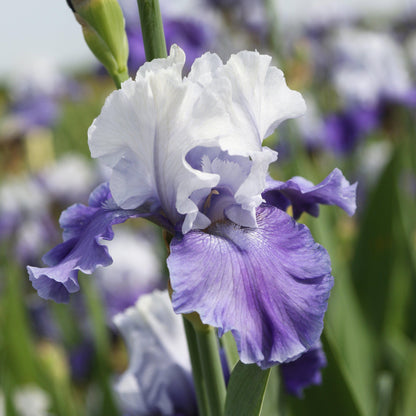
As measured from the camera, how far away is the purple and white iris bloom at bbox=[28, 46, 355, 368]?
1.19ft

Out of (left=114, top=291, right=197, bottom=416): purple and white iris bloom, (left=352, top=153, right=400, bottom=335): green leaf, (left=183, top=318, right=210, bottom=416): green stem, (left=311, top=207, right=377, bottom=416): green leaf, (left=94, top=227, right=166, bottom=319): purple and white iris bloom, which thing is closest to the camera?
(left=183, top=318, right=210, bottom=416): green stem

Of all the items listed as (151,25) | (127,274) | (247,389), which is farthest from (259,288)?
(127,274)

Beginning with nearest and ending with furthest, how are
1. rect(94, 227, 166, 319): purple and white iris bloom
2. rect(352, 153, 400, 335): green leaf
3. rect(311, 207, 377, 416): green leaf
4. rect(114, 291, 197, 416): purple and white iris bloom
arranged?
1. rect(114, 291, 197, 416): purple and white iris bloom
2. rect(311, 207, 377, 416): green leaf
3. rect(352, 153, 400, 335): green leaf
4. rect(94, 227, 166, 319): purple and white iris bloom

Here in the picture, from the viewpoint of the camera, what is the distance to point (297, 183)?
1.52 ft

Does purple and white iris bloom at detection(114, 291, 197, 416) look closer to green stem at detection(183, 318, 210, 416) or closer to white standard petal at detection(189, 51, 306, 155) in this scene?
green stem at detection(183, 318, 210, 416)

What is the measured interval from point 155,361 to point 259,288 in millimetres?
262

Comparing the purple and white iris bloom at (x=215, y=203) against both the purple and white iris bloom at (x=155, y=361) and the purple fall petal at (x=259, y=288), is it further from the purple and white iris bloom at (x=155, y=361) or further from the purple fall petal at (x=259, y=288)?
the purple and white iris bloom at (x=155, y=361)

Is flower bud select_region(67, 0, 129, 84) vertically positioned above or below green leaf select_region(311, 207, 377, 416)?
above

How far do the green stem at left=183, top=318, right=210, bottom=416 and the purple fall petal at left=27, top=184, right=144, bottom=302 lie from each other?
97 millimetres

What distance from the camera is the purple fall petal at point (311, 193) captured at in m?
0.46

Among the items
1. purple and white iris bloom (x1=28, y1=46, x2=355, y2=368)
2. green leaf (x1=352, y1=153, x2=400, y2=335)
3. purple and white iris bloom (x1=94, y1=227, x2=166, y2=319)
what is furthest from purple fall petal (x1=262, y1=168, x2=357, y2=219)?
purple and white iris bloom (x1=94, y1=227, x2=166, y2=319)

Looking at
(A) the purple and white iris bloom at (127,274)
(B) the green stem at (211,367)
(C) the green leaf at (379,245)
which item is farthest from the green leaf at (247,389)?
(A) the purple and white iris bloom at (127,274)

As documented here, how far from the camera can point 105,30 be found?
458mm

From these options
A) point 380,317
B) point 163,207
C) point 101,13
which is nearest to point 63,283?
point 163,207
